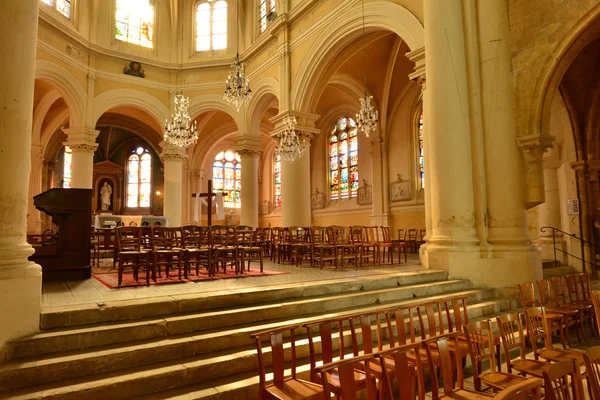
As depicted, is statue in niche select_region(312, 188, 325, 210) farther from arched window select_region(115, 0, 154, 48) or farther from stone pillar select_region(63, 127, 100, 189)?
stone pillar select_region(63, 127, 100, 189)

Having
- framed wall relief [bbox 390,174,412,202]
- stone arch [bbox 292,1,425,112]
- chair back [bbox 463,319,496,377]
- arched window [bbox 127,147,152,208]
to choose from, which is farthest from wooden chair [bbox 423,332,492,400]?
arched window [bbox 127,147,152,208]

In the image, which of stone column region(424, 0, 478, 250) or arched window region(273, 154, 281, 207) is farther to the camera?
arched window region(273, 154, 281, 207)

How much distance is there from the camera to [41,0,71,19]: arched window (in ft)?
36.7

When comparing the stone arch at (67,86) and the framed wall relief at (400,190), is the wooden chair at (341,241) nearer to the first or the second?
the framed wall relief at (400,190)

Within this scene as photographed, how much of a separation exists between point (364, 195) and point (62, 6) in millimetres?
11336

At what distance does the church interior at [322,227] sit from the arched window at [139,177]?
6.06 metres

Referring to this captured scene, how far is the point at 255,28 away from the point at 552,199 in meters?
10.3

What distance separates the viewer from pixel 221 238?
7062 mm

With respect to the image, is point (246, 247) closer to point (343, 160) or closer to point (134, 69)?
point (134, 69)

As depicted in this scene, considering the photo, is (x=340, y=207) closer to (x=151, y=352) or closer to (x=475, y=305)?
(x=475, y=305)

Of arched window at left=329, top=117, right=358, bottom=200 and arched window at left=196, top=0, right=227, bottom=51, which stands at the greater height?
arched window at left=196, top=0, right=227, bottom=51

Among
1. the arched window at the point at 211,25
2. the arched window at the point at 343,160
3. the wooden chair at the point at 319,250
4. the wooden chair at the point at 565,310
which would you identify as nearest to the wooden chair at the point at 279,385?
the wooden chair at the point at 565,310

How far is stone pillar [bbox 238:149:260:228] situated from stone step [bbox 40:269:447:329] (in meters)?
7.96

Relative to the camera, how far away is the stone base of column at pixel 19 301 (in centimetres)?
317
